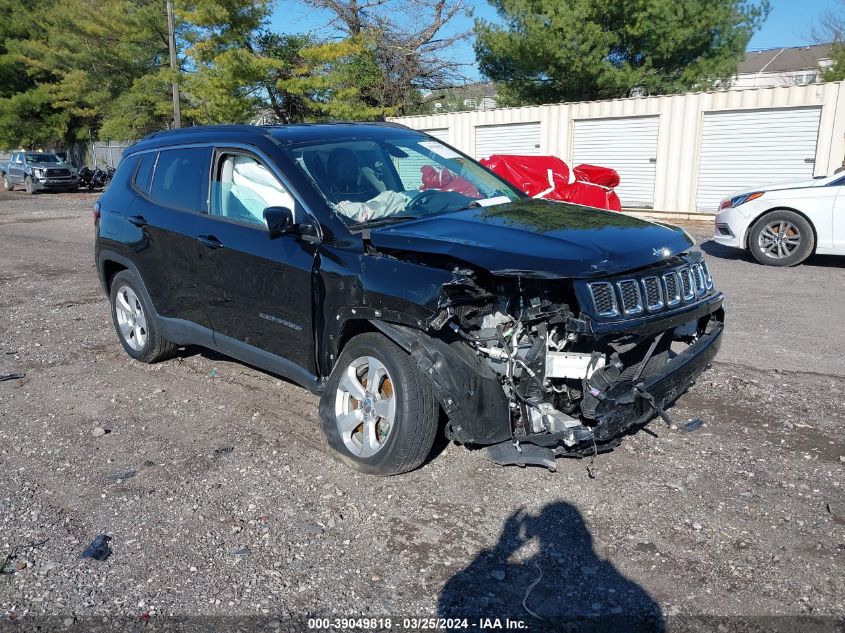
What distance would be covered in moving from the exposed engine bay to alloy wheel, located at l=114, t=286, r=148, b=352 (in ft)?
11.1

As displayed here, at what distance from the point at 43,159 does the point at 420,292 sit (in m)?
33.3

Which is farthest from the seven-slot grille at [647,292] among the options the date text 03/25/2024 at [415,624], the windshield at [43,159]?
the windshield at [43,159]

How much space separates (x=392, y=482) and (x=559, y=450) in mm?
936

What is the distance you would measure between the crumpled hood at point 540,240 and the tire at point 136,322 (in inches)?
106

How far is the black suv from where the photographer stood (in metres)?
3.32

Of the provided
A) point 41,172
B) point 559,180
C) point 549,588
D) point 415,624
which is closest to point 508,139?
point 559,180

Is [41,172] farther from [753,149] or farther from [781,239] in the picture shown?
[781,239]

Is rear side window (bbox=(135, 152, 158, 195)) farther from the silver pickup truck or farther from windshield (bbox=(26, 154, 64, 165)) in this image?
windshield (bbox=(26, 154, 64, 165))

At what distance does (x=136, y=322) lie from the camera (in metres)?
5.86

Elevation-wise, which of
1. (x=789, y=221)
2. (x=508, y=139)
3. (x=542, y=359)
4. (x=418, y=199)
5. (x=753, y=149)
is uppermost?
Result: (x=508, y=139)

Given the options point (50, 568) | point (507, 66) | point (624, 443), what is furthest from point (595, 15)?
point (50, 568)

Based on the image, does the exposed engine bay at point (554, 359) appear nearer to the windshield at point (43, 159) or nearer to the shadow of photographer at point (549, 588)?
the shadow of photographer at point (549, 588)

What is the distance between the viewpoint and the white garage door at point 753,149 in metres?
14.9

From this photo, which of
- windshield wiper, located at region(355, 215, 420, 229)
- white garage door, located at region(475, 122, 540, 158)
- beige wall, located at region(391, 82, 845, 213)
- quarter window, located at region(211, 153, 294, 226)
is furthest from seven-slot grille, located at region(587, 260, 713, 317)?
white garage door, located at region(475, 122, 540, 158)
